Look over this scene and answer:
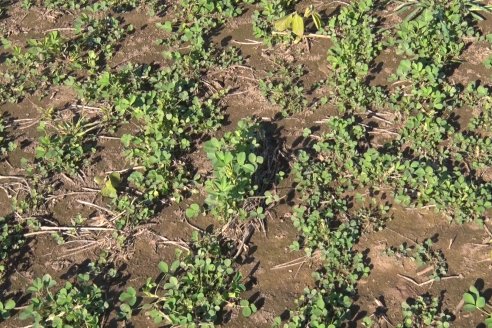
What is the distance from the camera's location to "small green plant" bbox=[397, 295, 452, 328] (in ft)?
11.8

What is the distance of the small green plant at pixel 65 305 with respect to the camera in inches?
145

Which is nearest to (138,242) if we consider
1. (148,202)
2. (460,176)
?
(148,202)

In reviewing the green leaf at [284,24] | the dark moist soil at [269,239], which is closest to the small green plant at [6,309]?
the dark moist soil at [269,239]

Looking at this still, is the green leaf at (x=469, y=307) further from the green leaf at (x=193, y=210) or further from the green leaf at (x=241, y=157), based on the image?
the green leaf at (x=193, y=210)

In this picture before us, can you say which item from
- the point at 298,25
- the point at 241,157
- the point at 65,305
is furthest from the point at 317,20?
the point at 65,305

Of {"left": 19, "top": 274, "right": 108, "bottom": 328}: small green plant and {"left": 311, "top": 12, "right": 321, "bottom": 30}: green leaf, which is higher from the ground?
{"left": 311, "top": 12, "right": 321, "bottom": 30}: green leaf

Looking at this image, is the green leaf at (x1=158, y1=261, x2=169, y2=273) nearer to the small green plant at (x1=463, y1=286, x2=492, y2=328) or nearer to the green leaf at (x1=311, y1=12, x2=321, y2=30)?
the small green plant at (x1=463, y1=286, x2=492, y2=328)

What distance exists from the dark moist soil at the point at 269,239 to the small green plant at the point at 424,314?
0.05 m

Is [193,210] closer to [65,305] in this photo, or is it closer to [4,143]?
[65,305]

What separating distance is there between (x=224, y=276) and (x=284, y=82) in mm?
1881

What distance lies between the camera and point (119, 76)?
202 inches

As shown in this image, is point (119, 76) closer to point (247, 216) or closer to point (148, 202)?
point (148, 202)

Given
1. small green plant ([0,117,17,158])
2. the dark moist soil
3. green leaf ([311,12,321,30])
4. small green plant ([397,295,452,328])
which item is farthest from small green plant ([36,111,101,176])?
small green plant ([397,295,452,328])

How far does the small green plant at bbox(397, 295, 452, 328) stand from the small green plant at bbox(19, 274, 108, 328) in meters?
1.91
